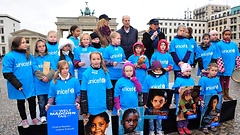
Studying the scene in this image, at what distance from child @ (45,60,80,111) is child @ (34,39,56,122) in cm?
54

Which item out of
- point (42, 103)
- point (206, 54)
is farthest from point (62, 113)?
point (206, 54)

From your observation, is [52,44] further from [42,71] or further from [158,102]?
[158,102]

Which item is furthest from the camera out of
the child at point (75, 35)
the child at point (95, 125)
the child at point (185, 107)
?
the child at point (75, 35)

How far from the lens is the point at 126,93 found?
152 inches

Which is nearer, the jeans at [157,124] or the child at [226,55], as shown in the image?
the jeans at [157,124]

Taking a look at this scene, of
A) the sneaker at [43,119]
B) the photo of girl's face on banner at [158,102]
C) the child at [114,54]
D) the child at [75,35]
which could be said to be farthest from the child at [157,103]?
the child at [75,35]

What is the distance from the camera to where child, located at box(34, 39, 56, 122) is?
411 cm

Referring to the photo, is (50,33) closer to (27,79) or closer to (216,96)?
(27,79)

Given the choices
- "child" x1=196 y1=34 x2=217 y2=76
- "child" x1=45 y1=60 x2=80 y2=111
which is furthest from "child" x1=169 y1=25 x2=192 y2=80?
"child" x1=45 y1=60 x2=80 y2=111

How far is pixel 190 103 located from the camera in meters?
4.28

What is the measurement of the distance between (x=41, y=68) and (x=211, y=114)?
360 centimetres

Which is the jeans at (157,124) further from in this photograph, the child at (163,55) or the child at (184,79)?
the child at (163,55)

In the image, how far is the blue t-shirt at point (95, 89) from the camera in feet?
11.8

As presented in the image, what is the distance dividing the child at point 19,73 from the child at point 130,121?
160cm
